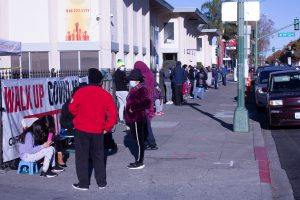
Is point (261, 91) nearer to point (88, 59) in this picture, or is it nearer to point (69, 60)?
point (88, 59)

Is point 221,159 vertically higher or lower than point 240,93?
lower

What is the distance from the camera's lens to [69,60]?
23719 millimetres

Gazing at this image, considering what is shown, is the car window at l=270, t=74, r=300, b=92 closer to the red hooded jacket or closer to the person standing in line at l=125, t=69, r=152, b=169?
the person standing in line at l=125, t=69, r=152, b=169

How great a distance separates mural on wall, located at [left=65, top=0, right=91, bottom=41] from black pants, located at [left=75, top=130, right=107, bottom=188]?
50.0ft

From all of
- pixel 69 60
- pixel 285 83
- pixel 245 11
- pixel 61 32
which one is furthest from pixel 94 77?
pixel 69 60

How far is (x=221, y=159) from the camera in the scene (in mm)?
11008

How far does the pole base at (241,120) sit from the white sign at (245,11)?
2.55 metres

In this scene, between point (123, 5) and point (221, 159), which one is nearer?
point (221, 159)

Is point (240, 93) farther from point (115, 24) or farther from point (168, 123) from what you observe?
point (115, 24)

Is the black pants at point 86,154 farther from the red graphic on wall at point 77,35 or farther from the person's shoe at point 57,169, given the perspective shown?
the red graphic on wall at point 77,35

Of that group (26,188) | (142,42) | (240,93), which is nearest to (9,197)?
(26,188)

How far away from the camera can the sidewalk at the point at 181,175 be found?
8164 millimetres

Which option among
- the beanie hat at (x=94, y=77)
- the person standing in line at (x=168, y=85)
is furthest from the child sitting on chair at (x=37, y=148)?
the person standing in line at (x=168, y=85)

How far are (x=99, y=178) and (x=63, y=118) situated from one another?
2.22m
